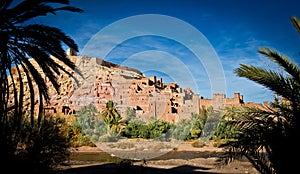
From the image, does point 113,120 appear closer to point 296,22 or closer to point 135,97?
point 135,97

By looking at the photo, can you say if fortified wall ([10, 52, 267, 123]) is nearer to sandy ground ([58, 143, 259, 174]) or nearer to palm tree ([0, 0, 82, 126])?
sandy ground ([58, 143, 259, 174])

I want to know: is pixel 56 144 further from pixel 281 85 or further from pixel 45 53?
pixel 281 85

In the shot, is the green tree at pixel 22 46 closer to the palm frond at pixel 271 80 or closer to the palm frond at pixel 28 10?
the palm frond at pixel 28 10

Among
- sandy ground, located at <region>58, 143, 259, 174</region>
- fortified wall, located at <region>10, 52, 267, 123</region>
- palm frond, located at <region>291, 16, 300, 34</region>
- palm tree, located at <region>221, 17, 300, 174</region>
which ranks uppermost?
fortified wall, located at <region>10, 52, 267, 123</region>

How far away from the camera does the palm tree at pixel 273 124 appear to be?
406 cm

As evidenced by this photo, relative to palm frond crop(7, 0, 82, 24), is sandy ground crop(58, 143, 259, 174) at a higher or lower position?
lower

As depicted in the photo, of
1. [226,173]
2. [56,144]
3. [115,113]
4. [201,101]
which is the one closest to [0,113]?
[56,144]

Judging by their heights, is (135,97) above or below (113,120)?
above

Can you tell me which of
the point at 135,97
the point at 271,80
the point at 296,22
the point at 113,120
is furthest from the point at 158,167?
the point at 135,97

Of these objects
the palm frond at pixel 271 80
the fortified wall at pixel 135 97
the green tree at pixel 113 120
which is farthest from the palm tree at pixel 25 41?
the fortified wall at pixel 135 97

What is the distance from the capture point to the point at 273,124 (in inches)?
175

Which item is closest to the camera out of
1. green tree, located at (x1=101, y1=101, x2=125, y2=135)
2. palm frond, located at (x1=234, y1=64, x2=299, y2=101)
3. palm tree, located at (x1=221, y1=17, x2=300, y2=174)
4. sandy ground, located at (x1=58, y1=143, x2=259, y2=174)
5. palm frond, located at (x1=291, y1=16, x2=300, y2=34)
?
palm tree, located at (x1=221, y1=17, x2=300, y2=174)

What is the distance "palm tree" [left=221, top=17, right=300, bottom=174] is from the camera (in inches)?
160

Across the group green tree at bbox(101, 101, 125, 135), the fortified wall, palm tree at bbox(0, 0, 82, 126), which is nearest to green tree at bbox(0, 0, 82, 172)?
palm tree at bbox(0, 0, 82, 126)
